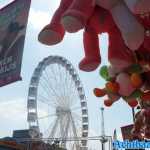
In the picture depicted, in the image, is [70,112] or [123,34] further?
[70,112]

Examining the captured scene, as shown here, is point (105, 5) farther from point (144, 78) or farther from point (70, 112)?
point (70, 112)

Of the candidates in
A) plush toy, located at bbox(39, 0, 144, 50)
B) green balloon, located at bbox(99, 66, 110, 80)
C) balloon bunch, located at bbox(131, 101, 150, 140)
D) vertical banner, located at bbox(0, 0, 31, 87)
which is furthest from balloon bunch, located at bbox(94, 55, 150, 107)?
vertical banner, located at bbox(0, 0, 31, 87)

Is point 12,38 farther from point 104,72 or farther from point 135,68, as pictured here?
point 135,68

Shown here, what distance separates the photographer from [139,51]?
3338 mm

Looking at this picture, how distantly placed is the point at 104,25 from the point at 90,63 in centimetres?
31

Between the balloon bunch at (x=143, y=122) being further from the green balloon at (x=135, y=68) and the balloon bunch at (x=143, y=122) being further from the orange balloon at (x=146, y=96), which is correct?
the green balloon at (x=135, y=68)

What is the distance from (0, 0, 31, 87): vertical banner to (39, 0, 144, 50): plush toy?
12.9ft

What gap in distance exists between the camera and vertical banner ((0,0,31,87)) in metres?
7.15

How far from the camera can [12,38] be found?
24.3 feet

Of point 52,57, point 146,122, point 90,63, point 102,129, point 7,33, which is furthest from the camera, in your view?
point 102,129

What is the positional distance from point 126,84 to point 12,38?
4342mm

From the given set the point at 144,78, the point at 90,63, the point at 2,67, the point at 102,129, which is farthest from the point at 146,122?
the point at 102,129

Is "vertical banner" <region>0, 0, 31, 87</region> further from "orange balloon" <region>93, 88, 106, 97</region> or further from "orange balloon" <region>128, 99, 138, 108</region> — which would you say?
"orange balloon" <region>93, 88, 106, 97</region>

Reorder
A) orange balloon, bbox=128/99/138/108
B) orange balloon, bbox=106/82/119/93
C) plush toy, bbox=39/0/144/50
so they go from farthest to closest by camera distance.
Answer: orange balloon, bbox=128/99/138/108, orange balloon, bbox=106/82/119/93, plush toy, bbox=39/0/144/50
